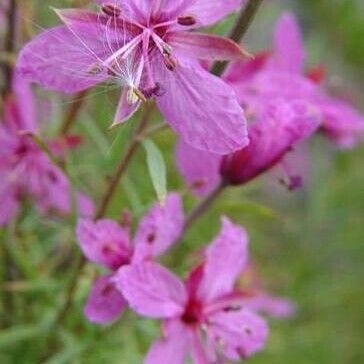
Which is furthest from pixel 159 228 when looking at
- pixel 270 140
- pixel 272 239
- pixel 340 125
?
pixel 272 239

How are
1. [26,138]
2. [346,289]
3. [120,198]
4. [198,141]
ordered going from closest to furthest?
[198,141] → [26,138] → [120,198] → [346,289]

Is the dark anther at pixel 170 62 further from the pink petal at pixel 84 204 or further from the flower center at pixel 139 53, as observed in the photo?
the pink petal at pixel 84 204

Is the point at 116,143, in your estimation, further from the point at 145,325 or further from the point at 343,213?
the point at 343,213

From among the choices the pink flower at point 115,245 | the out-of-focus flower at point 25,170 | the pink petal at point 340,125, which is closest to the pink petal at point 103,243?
the pink flower at point 115,245

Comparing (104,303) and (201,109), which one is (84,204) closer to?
(104,303)

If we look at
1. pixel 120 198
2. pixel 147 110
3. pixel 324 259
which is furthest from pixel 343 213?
pixel 147 110
